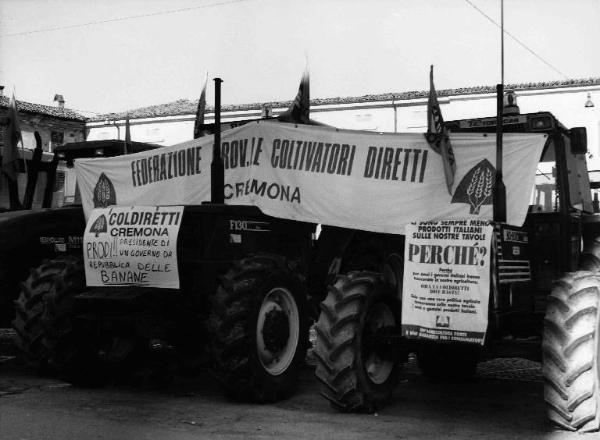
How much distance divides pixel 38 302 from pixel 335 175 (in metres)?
3.13

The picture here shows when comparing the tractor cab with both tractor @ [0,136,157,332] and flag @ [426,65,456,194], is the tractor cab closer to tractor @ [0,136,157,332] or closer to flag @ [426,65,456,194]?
flag @ [426,65,456,194]

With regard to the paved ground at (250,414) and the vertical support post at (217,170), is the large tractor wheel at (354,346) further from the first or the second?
the vertical support post at (217,170)

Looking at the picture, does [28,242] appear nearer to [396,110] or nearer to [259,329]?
[259,329]

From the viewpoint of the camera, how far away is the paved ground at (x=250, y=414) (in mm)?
5969

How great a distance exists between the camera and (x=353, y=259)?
8.53 meters

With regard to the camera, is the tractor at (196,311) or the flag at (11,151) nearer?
the tractor at (196,311)

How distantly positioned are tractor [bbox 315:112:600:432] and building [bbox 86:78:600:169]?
88.5ft

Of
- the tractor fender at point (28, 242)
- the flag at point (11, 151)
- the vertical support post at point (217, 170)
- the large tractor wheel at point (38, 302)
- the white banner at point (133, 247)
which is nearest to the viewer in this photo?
the white banner at point (133, 247)

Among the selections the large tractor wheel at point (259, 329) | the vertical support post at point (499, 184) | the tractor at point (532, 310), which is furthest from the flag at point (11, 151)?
the vertical support post at point (499, 184)

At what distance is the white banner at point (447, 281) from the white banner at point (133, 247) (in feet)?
6.84

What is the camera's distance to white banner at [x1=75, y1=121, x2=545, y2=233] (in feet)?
22.4

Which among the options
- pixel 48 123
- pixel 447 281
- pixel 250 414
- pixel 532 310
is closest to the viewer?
pixel 447 281

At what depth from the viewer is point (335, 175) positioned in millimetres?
7844

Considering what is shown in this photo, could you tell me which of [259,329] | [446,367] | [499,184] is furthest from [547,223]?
[259,329]
